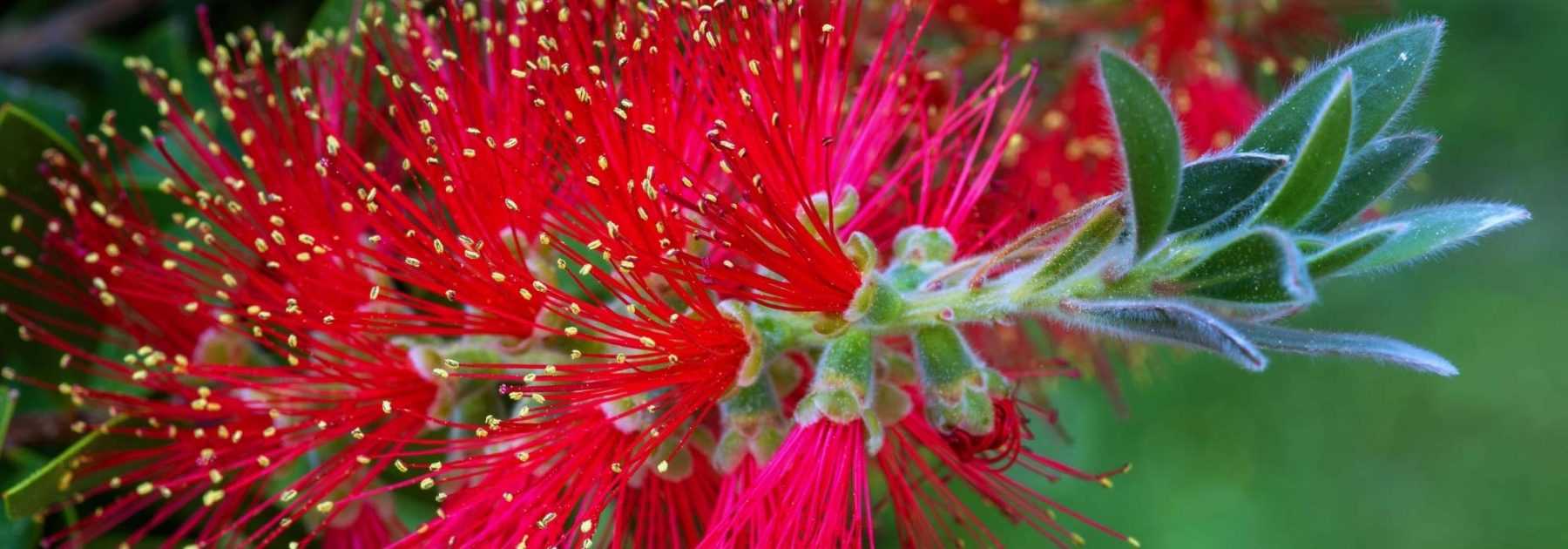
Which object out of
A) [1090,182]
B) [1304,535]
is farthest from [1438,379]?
[1090,182]

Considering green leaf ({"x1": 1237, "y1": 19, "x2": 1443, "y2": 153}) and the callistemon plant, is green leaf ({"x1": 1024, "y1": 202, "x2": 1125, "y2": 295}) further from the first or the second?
green leaf ({"x1": 1237, "y1": 19, "x2": 1443, "y2": 153})

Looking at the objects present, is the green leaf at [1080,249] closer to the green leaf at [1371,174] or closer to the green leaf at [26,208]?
the green leaf at [1371,174]

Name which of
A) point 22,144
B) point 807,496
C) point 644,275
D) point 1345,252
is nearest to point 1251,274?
point 1345,252

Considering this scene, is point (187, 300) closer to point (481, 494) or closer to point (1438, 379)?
point (481, 494)

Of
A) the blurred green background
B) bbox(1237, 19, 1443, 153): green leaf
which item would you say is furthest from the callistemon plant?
the blurred green background

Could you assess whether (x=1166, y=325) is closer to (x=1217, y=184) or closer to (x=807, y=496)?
(x=1217, y=184)

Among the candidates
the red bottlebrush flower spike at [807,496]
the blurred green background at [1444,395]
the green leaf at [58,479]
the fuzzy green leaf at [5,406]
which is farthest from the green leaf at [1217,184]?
the blurred green background at [1444,395]
